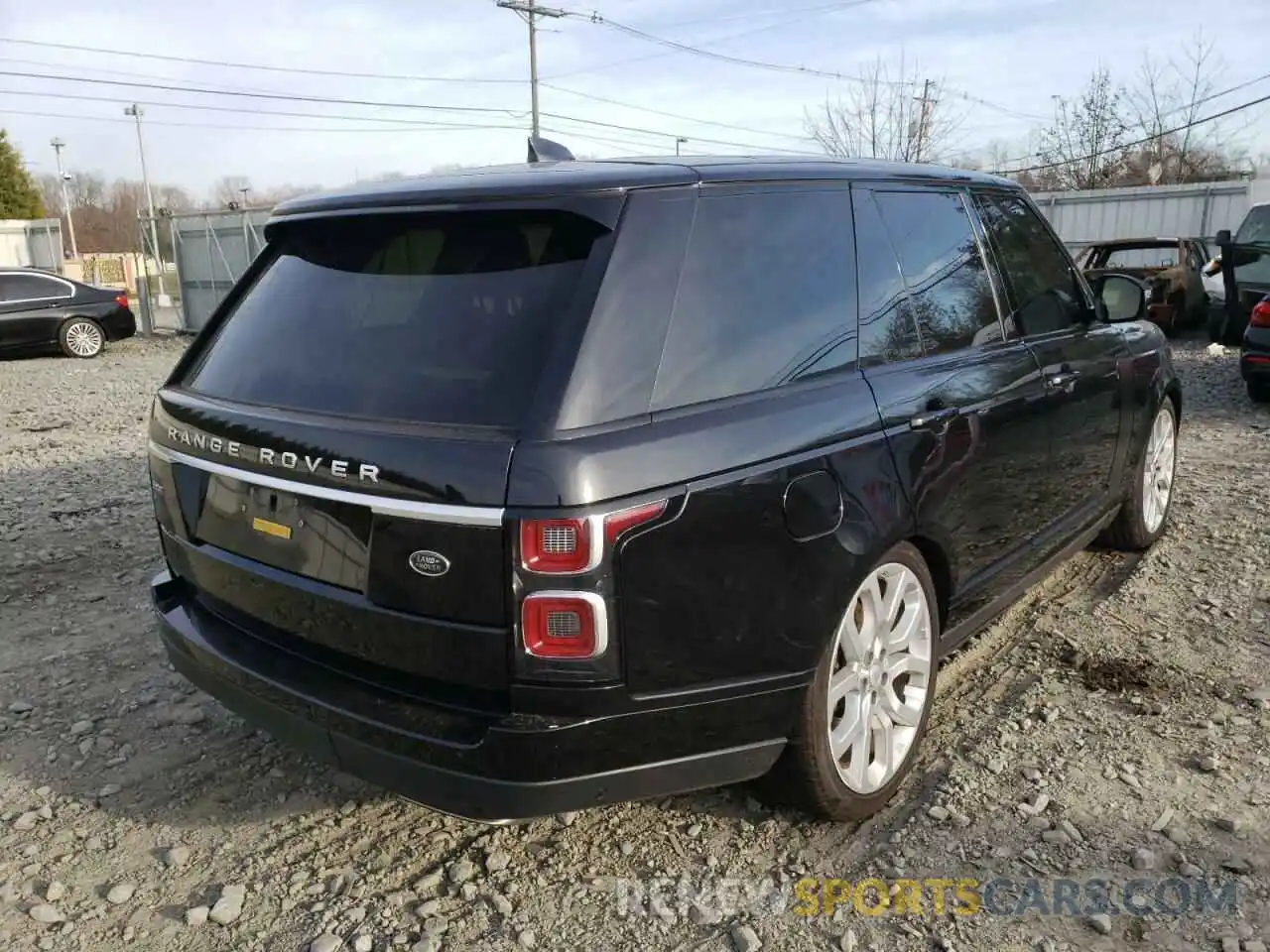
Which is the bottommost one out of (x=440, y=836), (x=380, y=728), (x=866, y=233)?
(x=440, y=836)

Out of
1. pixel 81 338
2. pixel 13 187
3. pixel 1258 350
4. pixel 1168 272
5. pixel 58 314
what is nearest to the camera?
pixel 1258 350

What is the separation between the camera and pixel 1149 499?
195 inches

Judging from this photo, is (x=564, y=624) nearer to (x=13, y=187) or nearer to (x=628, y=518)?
(x=628, y=518)

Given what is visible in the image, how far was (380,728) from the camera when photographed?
2209 millimetres

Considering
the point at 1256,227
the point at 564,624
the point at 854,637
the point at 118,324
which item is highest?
the point at 1256,227

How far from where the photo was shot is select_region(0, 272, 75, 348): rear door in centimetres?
1511

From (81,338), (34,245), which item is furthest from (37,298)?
(34,245)

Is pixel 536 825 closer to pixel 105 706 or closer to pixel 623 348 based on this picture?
pixel 623 348

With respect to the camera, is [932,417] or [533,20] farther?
[533,20]

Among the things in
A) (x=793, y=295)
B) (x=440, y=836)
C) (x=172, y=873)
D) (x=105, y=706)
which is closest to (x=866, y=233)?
(x=793, y=295)

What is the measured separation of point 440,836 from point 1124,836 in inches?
75.7

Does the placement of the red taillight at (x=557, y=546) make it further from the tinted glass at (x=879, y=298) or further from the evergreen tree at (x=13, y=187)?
the evergreen tree at (x=13, y=187)

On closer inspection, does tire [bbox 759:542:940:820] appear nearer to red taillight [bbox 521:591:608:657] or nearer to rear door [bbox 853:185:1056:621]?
rear door [bbox 853:185:1056:621]

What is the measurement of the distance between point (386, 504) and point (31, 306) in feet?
53.3
